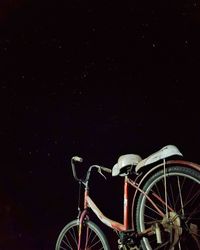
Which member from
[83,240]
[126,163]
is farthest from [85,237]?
[126,163]

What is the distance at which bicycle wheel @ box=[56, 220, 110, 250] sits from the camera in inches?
165

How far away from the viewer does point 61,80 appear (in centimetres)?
503

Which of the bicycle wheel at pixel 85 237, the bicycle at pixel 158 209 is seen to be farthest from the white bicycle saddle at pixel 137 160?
the bicycle wheel at pixel 85 237

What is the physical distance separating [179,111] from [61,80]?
1584 millimetres

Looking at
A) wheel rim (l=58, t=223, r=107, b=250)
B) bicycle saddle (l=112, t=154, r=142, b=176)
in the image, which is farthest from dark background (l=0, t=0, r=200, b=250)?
bicycle saddle (l=112, t=154, r=142, b=176)

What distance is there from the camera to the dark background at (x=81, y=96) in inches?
176

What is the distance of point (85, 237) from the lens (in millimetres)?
4957

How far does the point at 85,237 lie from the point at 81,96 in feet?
5.90

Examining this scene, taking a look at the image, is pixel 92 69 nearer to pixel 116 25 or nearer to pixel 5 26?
pixel 116 25

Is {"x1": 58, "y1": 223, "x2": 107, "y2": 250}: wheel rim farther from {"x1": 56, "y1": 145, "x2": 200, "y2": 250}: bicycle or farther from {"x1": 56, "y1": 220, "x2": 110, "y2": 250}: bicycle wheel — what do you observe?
{"x1": 56, "y1": 145, "x2": 200, "y2": 250}: bicycle

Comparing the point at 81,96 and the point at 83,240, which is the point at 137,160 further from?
the point at 83,240

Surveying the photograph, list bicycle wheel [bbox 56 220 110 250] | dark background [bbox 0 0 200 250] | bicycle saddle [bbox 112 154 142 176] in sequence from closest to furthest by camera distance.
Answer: bicycle saddle [bbox 112 154 142 176] → bicycle wheel [bbox 56 220 110 250] → dark background [bbox 0 0 200 250]

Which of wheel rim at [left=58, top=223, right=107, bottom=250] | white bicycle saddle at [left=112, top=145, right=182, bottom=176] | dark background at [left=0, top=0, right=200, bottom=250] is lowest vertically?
wheel rim at [left=58, top=223, right=107, bottom=250]

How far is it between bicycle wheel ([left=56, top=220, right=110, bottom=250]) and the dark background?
0.99ft
